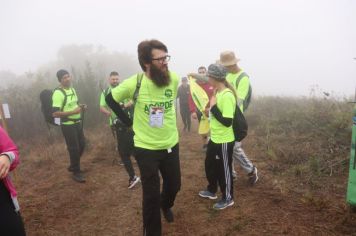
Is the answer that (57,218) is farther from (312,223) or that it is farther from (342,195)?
(342,195)

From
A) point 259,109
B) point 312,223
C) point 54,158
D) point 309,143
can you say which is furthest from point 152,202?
point 259,109

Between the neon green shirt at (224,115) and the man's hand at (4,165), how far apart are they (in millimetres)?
2611

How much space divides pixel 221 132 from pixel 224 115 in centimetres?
29

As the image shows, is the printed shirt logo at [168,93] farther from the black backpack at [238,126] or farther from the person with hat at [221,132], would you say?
the black backpack at [238,126]

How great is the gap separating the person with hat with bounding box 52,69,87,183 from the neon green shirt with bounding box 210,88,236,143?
2.98 m

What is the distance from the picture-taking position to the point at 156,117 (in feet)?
11.5

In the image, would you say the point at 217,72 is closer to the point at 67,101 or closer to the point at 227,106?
the point at 227,106

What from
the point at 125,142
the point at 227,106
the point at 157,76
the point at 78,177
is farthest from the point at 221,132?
the point at 78,177

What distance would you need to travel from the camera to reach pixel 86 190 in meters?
5.80

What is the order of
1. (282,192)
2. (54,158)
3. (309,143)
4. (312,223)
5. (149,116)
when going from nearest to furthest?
(149,116)
(312,223)
(282,192)
(309,143)
(54,158)

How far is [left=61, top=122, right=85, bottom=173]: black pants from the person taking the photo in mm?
5984

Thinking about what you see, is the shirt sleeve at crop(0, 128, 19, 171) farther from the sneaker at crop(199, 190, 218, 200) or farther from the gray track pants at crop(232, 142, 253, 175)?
the gray track pants at crop(232, 142, 253, 175)

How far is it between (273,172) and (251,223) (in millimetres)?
1938

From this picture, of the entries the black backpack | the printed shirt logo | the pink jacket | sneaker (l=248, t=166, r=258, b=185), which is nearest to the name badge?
the printed shirt logo
